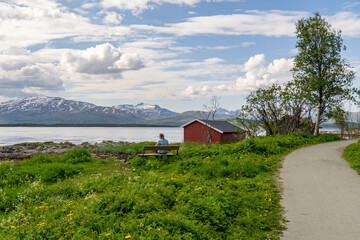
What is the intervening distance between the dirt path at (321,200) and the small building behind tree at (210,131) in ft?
100

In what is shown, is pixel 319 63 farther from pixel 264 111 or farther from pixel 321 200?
pixel 321 200

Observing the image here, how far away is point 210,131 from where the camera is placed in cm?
4456

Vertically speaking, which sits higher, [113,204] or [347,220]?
[113,204]

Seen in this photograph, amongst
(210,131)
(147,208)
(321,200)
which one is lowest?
(321,200)

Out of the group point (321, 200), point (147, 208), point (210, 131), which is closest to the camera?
point (147, 208)

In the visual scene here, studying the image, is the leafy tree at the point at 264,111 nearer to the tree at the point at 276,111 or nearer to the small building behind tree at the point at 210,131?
the tree at the point at 276,111

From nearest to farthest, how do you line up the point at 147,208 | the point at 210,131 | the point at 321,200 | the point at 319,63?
the point at 147,208
the point at 321,200
the point at 319,63
the point at 210,131

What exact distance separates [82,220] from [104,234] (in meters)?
0.95

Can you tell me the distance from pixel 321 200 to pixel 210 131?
36.3 metres

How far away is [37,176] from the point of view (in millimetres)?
12414

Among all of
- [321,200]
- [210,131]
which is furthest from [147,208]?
[210,131]

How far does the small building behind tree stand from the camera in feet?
147

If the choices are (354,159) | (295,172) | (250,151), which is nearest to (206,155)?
(250,151)

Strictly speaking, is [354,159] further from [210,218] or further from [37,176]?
[37,176]
